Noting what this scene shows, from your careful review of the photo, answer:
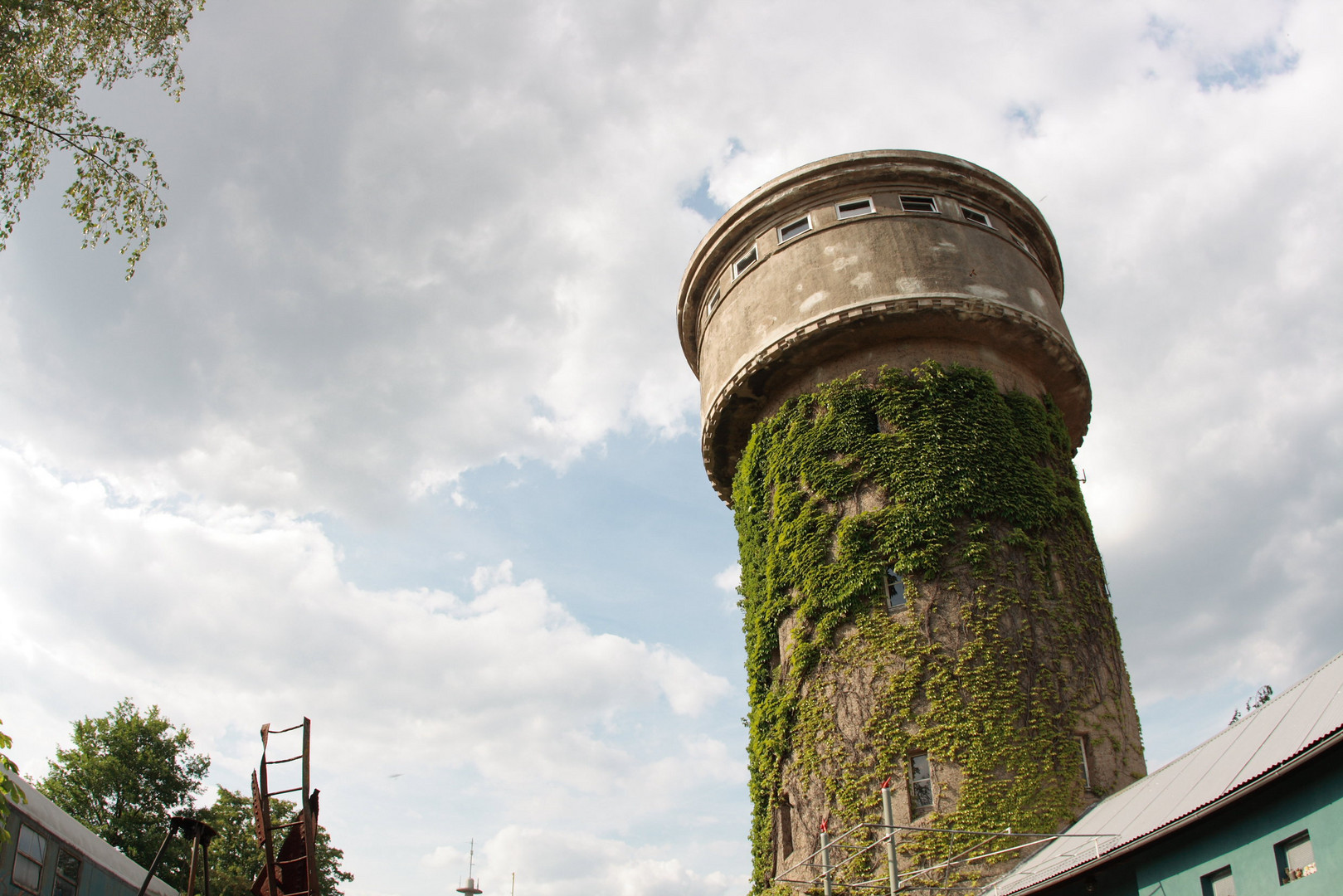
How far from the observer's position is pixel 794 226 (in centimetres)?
1970

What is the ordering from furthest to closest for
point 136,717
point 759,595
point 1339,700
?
1. point 136,717
2. point 759,595
3. point 1339,700

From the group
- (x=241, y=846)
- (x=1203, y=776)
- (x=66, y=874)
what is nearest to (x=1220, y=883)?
(x=1203, y=776)

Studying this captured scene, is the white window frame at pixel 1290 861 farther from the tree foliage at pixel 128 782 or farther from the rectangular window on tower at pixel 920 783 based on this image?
the tree foliage at pixel 128 782

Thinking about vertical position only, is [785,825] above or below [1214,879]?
above

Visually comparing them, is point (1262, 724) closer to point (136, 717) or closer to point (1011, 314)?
point (1011, 314)

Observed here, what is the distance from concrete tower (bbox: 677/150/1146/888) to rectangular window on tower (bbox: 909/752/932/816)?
35mm

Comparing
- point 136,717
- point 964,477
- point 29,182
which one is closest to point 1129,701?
point 964,477

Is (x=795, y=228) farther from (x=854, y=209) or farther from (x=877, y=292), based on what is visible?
(x=877, y=292)

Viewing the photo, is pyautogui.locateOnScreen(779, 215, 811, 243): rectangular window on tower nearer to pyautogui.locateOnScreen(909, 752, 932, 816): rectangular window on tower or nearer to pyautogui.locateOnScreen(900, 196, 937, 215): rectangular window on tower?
pyautogui.locateOnScreen(900, 196, 937, 215): rectangular window on tower

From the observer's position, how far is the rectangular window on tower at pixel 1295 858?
8.62 meters

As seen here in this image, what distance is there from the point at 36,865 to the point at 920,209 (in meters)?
17.9

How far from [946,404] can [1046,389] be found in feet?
10.3

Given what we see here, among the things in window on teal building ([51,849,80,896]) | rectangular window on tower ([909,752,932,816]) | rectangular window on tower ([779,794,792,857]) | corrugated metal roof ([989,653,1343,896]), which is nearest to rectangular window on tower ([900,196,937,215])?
rectangular window on tower ([909,752,932,816])

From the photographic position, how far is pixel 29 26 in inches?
449
